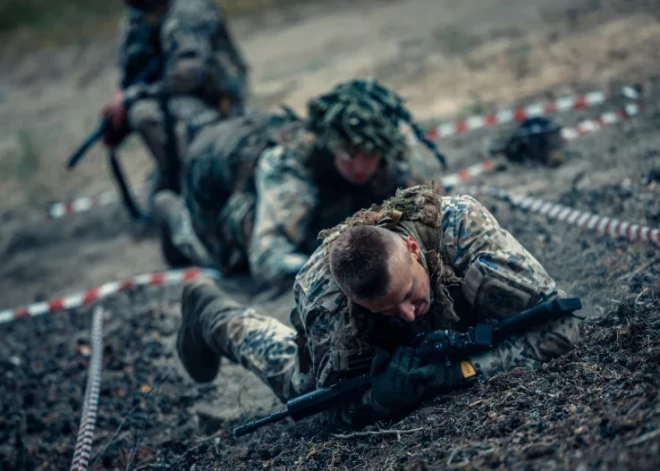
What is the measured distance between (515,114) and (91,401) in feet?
16.6

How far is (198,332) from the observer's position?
4.49m

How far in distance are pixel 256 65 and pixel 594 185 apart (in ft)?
23.8

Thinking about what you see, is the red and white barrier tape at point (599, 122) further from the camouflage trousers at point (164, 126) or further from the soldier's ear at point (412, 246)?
the soldier's ear at point (412, 246)

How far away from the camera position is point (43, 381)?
18.3ft

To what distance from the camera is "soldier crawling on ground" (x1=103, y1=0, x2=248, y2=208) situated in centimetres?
767

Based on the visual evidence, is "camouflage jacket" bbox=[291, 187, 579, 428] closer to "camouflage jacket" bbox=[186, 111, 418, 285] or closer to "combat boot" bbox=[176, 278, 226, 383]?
"combat boot" bbox=[176, 278, 226, 383]

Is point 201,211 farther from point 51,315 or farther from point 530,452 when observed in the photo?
point 530,452

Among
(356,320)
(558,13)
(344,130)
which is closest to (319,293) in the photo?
(356,320)

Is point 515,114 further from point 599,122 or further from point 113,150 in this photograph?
point 113,150

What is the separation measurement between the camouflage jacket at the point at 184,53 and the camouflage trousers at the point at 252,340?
3.67 meters

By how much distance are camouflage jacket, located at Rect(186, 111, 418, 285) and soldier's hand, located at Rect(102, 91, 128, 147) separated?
2.22 metres

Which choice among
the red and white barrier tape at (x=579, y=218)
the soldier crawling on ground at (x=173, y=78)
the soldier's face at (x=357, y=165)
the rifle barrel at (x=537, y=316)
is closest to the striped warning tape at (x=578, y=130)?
the red and white barrier tape at (x=579, y=218)

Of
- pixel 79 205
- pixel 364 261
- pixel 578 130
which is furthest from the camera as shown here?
pixel 79 205

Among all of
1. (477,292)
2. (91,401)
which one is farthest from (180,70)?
(477,292)
